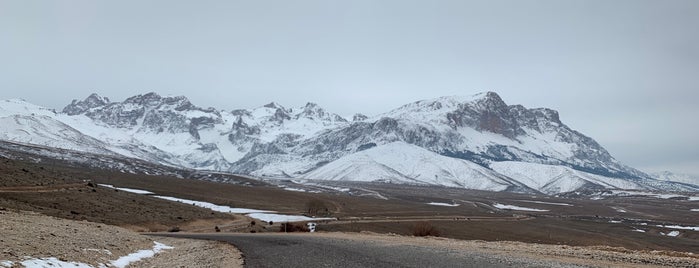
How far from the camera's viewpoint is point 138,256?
24.8 metres

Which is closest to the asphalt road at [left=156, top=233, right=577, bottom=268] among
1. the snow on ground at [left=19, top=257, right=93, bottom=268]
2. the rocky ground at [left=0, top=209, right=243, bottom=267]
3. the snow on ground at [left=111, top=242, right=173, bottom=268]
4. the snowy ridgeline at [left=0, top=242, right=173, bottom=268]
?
the rocky ground at [left=0, top=209, right=243, bottom=267]

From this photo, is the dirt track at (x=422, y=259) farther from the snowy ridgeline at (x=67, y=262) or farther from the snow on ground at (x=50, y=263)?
the snow on ground at (x=50, y=263)

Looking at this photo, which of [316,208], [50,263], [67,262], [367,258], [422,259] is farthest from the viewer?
[316,208]

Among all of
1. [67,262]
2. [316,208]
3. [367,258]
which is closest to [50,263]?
[67,262]

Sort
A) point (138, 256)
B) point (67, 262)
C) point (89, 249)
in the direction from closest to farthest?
point (67, 262) → point (89, 249) → point (138, 256)

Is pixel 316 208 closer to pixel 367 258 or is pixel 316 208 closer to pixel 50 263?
pixel 367 258

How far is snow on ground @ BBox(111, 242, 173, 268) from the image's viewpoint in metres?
21.5

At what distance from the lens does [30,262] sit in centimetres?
1638

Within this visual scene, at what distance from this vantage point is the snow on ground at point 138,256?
21.5 metres

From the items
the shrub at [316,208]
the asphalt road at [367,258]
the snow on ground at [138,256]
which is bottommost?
the shrub at [316,208]

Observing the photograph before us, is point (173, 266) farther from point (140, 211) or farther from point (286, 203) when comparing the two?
point (286, 203)

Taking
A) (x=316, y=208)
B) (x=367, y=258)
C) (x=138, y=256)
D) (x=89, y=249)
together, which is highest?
(x=367, y=258)

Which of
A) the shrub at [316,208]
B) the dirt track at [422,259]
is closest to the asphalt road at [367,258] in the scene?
the dirt track at [422,259]

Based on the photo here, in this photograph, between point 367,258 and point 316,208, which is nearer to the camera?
point 367,258
